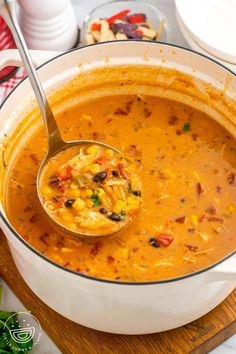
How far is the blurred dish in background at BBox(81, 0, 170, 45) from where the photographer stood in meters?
3.54

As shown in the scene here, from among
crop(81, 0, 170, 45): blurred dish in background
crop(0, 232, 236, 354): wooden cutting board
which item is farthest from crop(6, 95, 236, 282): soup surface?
crop(81, 0, 170, 45): blurred dish in background

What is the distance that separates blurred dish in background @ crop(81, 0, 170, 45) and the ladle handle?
972mm

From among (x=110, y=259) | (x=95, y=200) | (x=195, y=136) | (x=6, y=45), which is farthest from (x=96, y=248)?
(x=6, y=45)

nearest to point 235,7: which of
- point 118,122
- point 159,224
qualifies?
point 118,122

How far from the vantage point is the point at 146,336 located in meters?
2.57

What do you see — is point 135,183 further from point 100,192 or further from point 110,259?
point 110,259

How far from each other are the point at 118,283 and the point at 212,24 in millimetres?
1909

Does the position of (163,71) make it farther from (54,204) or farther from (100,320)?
(100,320)

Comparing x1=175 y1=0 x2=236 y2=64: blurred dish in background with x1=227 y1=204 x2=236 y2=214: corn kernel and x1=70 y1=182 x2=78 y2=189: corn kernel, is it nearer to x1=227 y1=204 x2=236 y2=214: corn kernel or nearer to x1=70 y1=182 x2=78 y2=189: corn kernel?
x1=227 y1=204 x2=236 y2=214: corn kernel

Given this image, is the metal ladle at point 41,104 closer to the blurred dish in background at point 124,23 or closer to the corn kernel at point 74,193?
the corn kernel at point 74,193

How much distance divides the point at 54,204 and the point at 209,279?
725 mm

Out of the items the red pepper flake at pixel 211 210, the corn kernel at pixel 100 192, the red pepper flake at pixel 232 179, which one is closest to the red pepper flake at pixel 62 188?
the corn kernel at pixel 100 192

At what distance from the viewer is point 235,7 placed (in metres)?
3.62

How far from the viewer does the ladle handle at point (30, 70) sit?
7.61ft
